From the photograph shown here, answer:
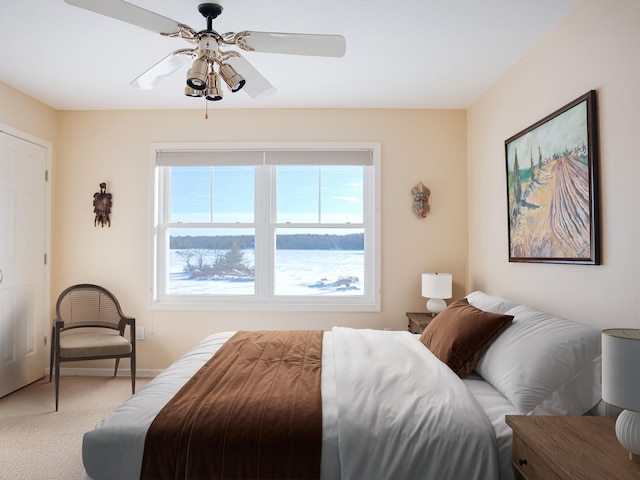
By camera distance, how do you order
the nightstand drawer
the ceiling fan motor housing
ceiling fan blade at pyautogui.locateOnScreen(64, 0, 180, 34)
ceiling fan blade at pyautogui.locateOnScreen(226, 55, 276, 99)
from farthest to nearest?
ceiling fan blade at pyautogui.locateOnScreen(226, 55, 276, 99) < the ceiling fan motor housing < ceiling fan blade at pyautogui.locateOnScreen(64, 0, 180, 34) < the nightstand drawer

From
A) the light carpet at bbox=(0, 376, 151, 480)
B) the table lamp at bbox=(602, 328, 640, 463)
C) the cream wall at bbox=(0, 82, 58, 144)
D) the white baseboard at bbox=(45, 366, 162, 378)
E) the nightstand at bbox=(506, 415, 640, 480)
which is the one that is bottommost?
the light carpet at bbox=(0, 376, 151, 480)

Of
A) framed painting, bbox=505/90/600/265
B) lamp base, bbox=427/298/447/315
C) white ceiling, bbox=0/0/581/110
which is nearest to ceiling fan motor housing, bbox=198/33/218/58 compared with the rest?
white ceiling, bbox=0/0/581/110

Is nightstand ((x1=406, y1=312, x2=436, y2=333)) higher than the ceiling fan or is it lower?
lower

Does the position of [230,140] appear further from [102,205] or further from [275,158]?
[102,205]

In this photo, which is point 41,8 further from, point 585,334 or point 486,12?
point 585,334

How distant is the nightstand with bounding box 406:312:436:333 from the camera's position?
353cm

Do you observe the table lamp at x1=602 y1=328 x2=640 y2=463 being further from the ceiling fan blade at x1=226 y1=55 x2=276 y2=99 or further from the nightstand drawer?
the ceiling fan blade at x1=226 y1=55 x2=276 y2=99

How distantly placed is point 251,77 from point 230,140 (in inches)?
68.5

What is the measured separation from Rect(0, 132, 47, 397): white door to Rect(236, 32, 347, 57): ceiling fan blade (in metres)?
2.59

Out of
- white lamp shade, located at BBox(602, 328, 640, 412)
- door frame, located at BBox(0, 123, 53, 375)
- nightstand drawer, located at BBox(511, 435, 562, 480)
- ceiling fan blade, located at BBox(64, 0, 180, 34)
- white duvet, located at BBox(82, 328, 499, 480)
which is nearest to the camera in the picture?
white lamp shade, located at BBox(602, 328, 640, 412)

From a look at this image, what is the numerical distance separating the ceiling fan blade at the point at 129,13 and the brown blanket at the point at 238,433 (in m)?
1.65

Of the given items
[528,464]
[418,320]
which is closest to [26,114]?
[418,320]

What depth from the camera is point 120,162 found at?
13.8ft

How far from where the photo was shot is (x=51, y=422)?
10.0 ft
